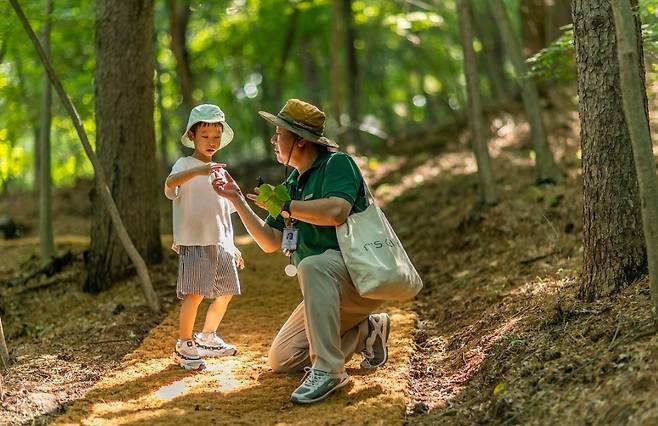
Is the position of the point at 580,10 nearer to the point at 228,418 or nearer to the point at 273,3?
the point at 228,418

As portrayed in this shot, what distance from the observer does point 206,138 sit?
5.61 m

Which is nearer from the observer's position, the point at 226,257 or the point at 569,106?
the point at 226,257

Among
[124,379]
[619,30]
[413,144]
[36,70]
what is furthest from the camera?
[413,144]

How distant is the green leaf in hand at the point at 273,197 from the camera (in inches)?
189

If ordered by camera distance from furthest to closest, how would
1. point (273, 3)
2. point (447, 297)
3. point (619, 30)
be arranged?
1. point (273, 3)
2. point (447, 297)
3. point (619, 30)

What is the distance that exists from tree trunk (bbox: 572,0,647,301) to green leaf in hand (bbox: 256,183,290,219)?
1.94 metres

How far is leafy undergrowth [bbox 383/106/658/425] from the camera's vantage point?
3.89m

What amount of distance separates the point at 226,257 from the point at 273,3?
12.3 m

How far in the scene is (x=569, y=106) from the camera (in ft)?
42.1

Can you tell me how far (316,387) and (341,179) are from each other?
128 centimetres

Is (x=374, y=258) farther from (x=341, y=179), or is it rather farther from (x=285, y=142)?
(x=285, y=142)

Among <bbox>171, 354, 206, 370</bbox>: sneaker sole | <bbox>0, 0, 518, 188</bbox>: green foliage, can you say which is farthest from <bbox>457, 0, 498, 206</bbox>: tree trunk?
<bbox>171, 354, 206, 370</bbox>: sneaker sole

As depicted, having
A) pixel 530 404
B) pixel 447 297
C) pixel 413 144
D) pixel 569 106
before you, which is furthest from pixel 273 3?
pixel 530 404

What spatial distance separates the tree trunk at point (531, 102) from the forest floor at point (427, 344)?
275 millimetres
